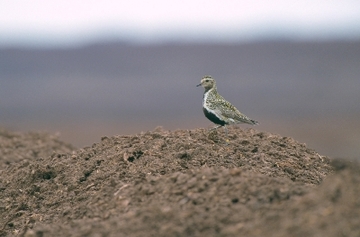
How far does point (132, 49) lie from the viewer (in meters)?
156

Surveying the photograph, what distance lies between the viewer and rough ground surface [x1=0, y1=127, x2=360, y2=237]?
732cm

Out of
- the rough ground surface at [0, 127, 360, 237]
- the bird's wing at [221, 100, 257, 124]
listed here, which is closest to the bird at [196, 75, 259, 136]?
the bird's wing at [221, 100, 257, 124]

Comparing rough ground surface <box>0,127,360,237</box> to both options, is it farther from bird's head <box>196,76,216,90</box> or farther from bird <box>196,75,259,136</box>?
bird's head <box>196,76,216,90</box>

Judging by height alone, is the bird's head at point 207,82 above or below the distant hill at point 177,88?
below

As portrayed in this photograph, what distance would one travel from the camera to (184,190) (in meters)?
8.74

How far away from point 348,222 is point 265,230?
795 mm

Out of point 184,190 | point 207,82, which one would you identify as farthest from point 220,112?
point 184,190

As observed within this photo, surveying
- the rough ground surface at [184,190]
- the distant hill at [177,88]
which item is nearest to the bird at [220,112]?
the rough ground surface at [184,190]

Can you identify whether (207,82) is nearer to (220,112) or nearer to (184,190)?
(220,112)

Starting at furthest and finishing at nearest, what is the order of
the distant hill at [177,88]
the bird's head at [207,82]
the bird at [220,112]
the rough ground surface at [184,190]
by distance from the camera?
the distant hill at [177,88] < the bird's head at [207,82] < the bird at [220,112] < the rough ground surface at [184,190]

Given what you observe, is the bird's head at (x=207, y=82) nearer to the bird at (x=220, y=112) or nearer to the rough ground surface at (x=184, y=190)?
the bird at (x=220, y=112)

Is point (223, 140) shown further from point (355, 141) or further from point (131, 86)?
point (131, 86)

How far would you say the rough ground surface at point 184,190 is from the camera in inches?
288

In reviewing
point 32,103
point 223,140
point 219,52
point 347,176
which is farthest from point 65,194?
point 219,52
